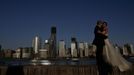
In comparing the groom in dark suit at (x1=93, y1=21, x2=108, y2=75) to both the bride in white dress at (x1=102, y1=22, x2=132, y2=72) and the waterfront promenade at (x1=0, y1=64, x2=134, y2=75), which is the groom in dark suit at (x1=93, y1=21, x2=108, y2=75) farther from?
the waterfront promenade at (x1=0, y1=64, x2=134, y2=75)

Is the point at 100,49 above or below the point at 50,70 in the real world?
above

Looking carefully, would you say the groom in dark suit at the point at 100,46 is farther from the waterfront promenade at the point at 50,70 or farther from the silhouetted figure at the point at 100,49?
the waterfront promenade at the point at 50,70

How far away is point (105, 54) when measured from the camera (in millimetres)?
3551

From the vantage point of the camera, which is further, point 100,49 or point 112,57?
point 100,49

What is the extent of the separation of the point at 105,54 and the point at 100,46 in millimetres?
218

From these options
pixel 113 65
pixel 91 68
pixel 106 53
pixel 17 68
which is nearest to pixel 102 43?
pixel 106 53

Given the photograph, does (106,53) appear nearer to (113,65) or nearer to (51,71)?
(113,65)

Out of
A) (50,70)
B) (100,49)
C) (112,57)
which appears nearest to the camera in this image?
(112,57)

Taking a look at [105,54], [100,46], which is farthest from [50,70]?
[105,54]

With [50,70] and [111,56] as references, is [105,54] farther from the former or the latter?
[50,70]

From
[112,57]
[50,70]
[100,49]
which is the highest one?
[100,49]

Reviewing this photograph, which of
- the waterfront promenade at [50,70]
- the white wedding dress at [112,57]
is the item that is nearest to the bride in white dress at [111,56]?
A: the white wedding dress at [112,57]

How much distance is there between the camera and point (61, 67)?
10.4 metres

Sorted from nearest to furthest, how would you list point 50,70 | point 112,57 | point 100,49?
point 112,57
point 100,49
point 50,70
